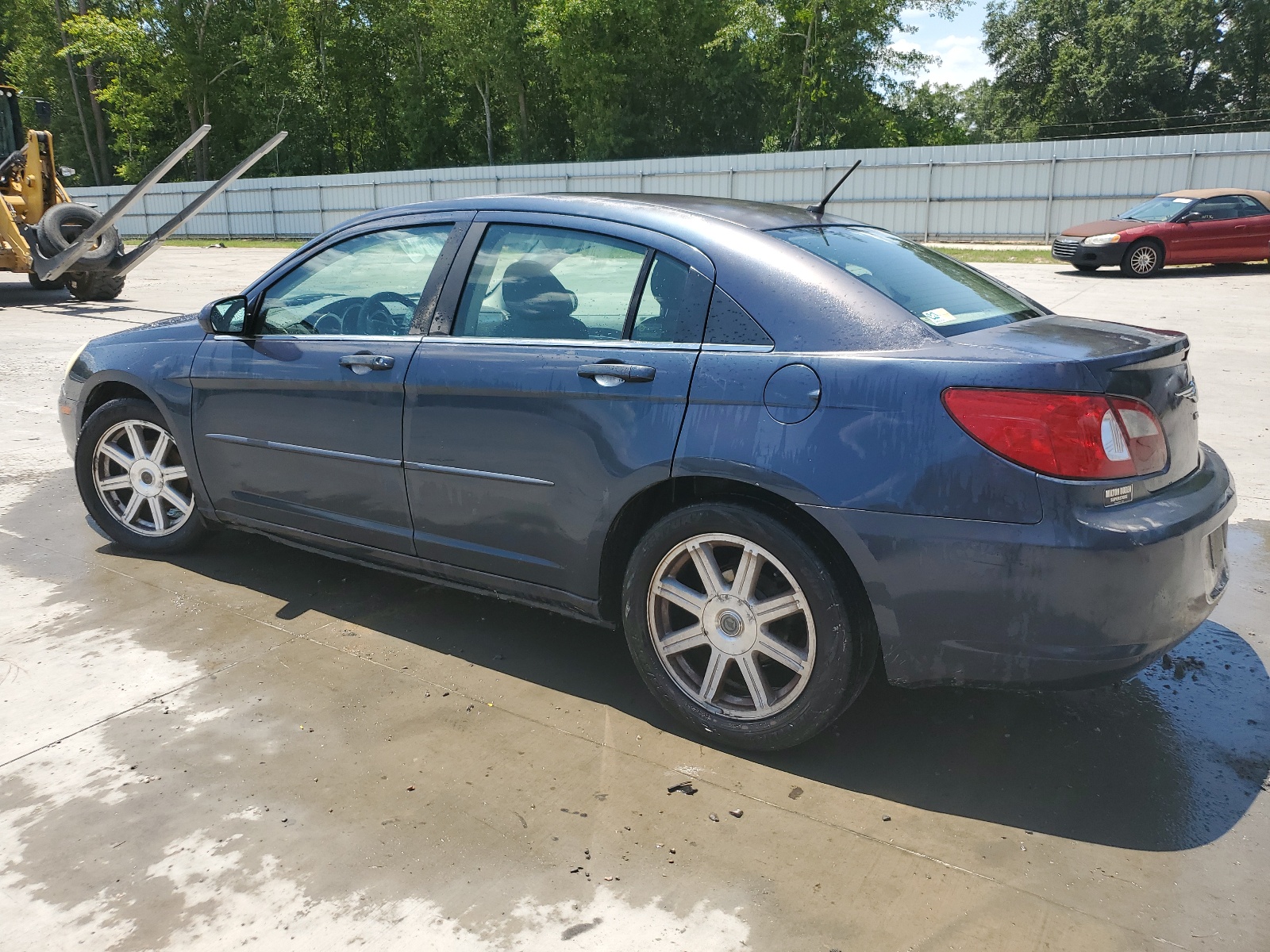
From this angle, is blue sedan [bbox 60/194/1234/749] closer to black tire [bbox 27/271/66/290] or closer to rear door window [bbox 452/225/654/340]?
rear door window [bbox 452/225/654/340]

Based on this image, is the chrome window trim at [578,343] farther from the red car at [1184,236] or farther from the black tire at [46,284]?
the red car at [1184,236]

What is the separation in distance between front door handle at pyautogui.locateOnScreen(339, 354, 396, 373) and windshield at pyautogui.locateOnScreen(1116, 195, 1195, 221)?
18.4 m

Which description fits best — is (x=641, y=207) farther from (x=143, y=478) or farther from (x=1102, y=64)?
(x=1102, y=64)

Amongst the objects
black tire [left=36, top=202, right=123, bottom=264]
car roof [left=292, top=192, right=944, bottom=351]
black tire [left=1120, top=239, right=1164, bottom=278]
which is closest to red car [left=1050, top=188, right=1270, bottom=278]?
black tire [left=1120, top=239, right=1164, bottom=278]

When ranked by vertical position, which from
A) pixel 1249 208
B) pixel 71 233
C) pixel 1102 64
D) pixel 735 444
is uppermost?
pixel 1102 64

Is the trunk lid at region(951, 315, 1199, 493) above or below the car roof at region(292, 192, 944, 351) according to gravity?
below

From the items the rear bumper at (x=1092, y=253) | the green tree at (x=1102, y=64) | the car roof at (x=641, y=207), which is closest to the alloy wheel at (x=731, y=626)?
the car roof at (x=641, y=207)

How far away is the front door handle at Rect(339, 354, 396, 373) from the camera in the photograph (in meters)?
3.62

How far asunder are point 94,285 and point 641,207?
51.4 ft

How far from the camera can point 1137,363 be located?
8.87 ft

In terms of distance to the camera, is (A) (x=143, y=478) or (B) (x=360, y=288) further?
(A) (x=143, y=478)

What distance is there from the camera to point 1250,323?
12.2 meters

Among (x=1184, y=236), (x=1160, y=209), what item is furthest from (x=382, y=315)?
(x=1160, y=209)

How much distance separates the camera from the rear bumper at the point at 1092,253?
1820cm
